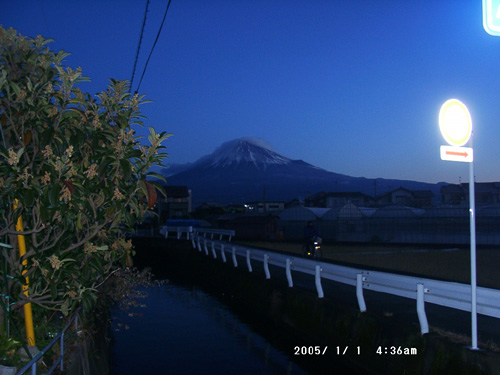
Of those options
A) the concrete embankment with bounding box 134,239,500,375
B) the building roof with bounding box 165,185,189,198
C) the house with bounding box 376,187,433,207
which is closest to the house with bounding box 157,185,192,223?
the building roof with bounding box 165,185,189,198

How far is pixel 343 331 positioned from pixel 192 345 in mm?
3165

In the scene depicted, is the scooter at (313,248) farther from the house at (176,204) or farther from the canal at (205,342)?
the house at (176,204)

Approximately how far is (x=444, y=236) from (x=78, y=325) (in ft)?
123

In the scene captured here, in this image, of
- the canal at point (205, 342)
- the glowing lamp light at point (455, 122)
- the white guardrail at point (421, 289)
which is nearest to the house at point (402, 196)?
the canal at point (205, 342)

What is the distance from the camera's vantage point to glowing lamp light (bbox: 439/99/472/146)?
7.23 metres

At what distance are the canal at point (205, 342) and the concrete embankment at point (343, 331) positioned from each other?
0.09m

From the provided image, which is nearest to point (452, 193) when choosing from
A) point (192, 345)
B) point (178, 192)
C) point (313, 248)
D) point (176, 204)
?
point (178, 192)

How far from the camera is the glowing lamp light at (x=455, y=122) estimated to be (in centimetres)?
723

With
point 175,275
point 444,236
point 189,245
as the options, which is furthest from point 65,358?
point 444,236

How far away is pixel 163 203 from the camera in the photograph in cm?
9850

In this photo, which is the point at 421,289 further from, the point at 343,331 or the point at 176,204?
the point at 176,204

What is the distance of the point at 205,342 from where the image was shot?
1130 centimetres

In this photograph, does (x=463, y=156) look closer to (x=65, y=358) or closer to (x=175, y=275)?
(x=65, y=358)

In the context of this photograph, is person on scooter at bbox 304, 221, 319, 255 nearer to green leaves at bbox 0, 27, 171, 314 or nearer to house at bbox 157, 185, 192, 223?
green leaves at bbox 0, 27, 171, 314
